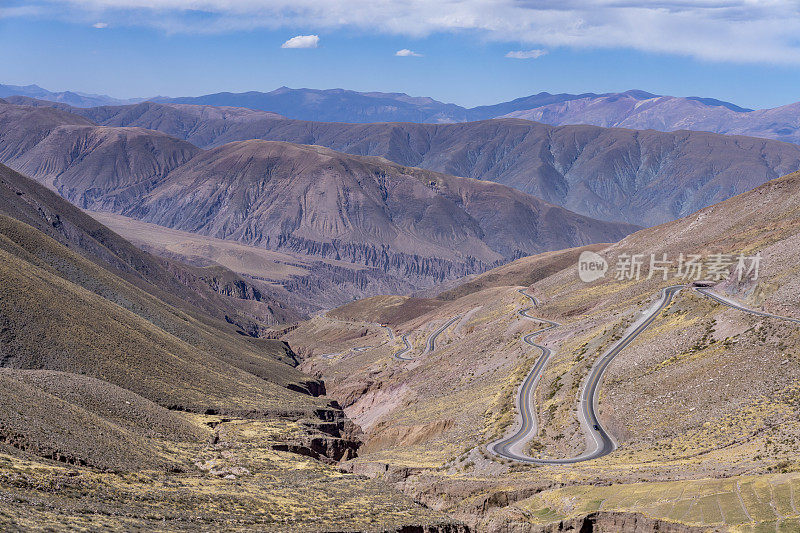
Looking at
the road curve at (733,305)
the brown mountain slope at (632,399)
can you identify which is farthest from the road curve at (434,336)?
the road curve at (733,305)

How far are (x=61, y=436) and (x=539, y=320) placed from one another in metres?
60.7

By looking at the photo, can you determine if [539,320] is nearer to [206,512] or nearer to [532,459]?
[532,459]

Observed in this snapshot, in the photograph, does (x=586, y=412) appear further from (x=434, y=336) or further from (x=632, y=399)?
(x=434, y=336)

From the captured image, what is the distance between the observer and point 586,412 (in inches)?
2121

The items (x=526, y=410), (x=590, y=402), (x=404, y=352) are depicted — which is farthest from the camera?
(x=404, y=352)

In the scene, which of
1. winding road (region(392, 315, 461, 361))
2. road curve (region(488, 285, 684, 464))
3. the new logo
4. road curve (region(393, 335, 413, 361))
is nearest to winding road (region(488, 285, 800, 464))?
road curve (region(488, 285, 684, 464))

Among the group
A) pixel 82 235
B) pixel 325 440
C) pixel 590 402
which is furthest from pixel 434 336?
pixel 82 235

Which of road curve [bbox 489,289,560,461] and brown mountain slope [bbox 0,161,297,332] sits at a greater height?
brown mountain slope [bbox 0,161,297,332]

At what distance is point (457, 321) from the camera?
390 feet

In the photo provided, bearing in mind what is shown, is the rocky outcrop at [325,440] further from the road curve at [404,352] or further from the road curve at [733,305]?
the road curve at [733,305]

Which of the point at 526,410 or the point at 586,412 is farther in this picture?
the point at 526,410

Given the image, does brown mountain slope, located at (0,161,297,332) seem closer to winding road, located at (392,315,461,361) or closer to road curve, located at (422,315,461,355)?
winding road, located at (392,315,461,361)

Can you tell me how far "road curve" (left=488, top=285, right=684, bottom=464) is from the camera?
4812cm

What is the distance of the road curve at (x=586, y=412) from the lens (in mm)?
48125
